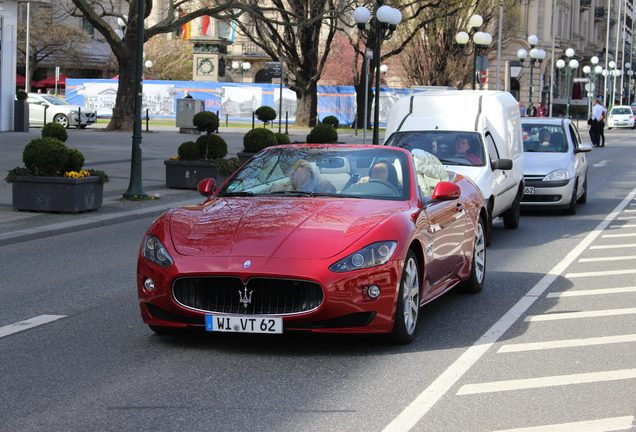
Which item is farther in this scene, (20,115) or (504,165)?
(20,115)

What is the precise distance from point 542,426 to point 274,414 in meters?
1.40

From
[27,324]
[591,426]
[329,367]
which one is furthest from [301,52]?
[591,426]

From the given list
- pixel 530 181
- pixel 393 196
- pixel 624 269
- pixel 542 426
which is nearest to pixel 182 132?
pixel 530 181

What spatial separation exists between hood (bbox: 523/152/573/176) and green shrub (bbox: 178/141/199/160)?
6.59m

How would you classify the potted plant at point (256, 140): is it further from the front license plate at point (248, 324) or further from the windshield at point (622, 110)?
the windshield at point (622, 110)

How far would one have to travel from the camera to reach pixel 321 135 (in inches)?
1145

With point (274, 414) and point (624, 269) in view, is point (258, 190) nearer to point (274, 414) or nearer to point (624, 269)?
point (274, 414)

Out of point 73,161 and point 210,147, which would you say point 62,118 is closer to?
point 210,147

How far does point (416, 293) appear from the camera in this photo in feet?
28.2

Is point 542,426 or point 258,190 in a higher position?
point 258,190

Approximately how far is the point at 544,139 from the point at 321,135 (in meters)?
8.95

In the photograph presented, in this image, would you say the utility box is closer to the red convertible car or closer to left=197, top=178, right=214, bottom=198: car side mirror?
left=197, top=178, right=214, bottom=198: car side mirror

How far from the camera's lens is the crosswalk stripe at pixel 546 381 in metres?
7.01

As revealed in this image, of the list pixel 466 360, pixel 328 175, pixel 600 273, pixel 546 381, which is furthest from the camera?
pixel 600 273
